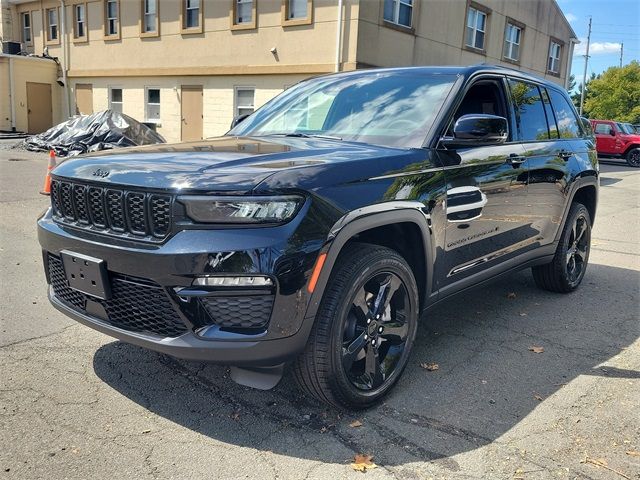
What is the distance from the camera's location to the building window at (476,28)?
66.7 feet

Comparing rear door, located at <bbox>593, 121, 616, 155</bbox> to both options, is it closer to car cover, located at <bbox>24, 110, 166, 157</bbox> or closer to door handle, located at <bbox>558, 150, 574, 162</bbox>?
car cover, located at <bbox>24, 110, 166, 157</bbox>

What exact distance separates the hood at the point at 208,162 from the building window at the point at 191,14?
58.1 feet

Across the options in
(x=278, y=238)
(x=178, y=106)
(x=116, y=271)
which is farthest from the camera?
(x=178, y=106)

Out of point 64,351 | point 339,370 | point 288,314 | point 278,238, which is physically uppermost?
point 278,238

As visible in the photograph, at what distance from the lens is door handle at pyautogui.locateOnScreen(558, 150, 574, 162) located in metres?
4.87

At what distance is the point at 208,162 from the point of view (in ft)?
9.12

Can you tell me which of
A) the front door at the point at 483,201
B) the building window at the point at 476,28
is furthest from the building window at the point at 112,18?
the front door at the point at 483,201

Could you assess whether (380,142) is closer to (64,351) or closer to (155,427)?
(155,427)

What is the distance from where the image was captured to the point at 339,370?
284 centimetres

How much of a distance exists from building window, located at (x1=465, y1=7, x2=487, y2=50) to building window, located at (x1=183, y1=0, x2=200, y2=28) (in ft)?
30.5

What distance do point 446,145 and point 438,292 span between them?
901 millimetres

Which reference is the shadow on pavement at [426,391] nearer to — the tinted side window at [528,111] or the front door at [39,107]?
the tinted side window at [528,111]

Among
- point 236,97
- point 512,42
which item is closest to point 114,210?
point 236,97

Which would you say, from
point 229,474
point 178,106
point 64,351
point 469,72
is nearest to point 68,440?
point 229,474
